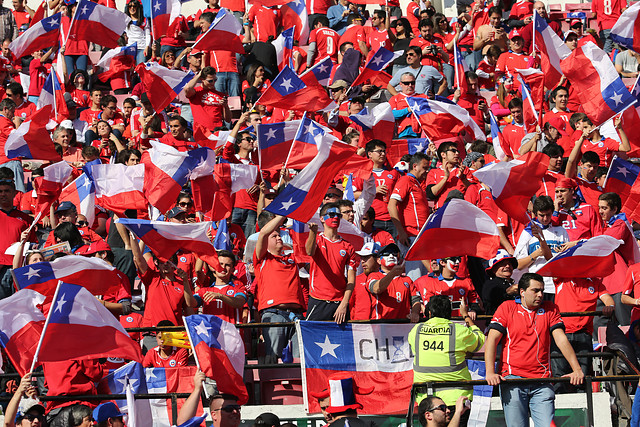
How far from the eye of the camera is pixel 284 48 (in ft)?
60.4

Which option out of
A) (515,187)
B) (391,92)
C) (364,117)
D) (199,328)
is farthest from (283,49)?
(199,328)

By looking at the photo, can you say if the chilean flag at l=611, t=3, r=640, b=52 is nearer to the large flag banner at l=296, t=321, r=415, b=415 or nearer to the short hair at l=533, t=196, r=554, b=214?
the short hair at l=533, t=196, r=554, b=214

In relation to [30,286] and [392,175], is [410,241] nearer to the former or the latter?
[392,175]

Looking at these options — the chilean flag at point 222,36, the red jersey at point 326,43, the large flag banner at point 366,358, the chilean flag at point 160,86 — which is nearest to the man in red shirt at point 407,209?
the large flag banner at point 366,358

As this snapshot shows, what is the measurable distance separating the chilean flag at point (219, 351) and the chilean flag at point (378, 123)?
20.4ft

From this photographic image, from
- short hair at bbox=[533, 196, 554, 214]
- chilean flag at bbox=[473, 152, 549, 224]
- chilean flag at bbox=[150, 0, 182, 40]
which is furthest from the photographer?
chilean flag at bbox=[150, 0, 182, 40]

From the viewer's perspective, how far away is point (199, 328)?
9.47 m

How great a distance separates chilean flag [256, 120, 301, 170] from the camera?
13.8 meters

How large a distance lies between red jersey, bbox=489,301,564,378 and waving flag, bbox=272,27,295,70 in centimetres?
946

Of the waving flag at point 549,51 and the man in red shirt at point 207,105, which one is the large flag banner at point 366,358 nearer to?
the man in red shirt at point 207,105

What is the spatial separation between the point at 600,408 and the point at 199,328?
382 centimetres

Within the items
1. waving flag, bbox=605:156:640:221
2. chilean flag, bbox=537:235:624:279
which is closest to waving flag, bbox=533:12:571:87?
waving flag, bbox=605:156:640:221

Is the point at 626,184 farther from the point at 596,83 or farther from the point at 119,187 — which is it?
the point at 119,187

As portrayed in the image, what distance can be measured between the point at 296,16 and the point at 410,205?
7426 mm
